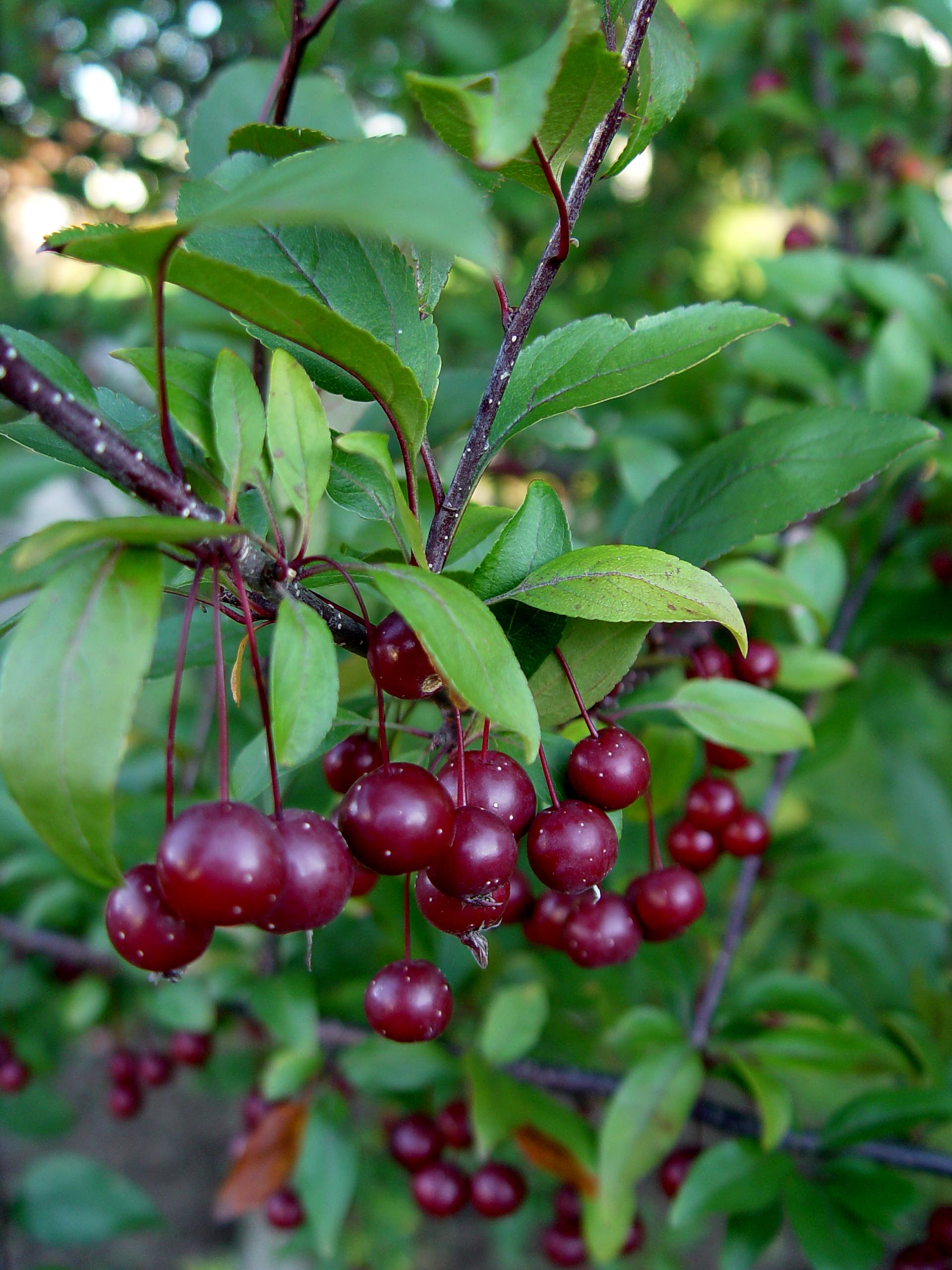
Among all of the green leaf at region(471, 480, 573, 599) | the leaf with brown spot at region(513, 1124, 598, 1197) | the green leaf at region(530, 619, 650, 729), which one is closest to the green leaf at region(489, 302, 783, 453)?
the green leaf at region(471, 480, 573, 599)

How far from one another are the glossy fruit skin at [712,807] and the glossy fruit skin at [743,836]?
0.06 feet

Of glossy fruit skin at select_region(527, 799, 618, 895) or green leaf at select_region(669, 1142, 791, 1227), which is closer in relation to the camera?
glossy fruit skin at select_region(527, 799, 618, 895)

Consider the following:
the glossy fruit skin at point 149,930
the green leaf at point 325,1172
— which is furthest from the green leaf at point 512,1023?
the glossy fruit skin at point 149,930

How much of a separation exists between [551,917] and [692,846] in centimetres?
25

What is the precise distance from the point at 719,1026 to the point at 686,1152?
229mm

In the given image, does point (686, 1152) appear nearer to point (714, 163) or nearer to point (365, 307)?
point (365, 307)

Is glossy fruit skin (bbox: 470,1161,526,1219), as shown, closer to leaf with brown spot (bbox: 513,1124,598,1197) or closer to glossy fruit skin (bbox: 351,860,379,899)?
leaf with brown spot (bbox: 513,1124,598,1197)

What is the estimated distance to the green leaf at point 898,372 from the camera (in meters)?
1.48

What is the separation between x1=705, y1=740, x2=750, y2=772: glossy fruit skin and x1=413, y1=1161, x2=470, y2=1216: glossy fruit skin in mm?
866

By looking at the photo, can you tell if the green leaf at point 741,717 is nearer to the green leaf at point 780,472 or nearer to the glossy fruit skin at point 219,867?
the green leaf at point 780,472

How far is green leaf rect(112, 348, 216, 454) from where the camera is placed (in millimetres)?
722

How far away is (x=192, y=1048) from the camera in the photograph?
6.07 feet

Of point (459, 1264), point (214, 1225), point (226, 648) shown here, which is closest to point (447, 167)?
point (226, 648)

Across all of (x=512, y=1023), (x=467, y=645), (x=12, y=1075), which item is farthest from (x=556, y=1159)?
(x=12, y=1075)
